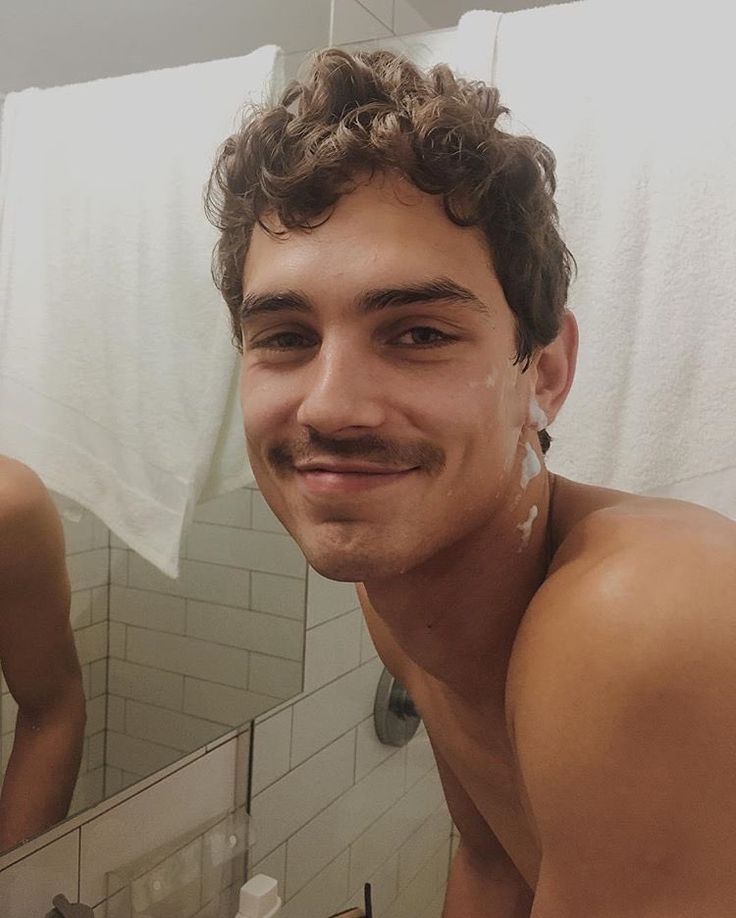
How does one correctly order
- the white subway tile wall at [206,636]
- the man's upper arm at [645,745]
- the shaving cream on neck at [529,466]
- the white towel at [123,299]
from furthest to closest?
1. the white subway tile wall at [206,636]
2. the white towel at [123,299]
3. the shaving cream on neck at [529,466]
4. the man's upper arm at [645,745]

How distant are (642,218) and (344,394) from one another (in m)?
0.61

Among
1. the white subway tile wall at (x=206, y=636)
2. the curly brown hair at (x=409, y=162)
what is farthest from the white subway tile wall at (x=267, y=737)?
the curly brown hair at (x=409, y=162)

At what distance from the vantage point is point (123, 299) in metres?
0.91

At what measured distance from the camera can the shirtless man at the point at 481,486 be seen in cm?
45

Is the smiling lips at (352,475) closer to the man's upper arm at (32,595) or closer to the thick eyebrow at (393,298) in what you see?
the thick eyebrow at (393,298)

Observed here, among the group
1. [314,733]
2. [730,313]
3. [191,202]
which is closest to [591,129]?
[730,313]

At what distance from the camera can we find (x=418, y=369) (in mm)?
580

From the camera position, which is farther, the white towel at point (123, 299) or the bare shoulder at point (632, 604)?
the white towel at point (123, 299)

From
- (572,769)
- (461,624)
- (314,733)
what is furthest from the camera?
(314,733)

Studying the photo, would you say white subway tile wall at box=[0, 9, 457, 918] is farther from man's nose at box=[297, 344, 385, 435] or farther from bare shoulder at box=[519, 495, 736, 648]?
bare shoulder at box=[519, 495, 736, 648]

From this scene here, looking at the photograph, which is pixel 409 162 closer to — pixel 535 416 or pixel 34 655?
pixel 535 416

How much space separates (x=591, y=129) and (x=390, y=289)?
600 mm

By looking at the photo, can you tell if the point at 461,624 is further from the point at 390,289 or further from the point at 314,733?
the point at 314,733

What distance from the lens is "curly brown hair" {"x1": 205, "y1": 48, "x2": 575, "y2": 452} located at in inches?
23.2
